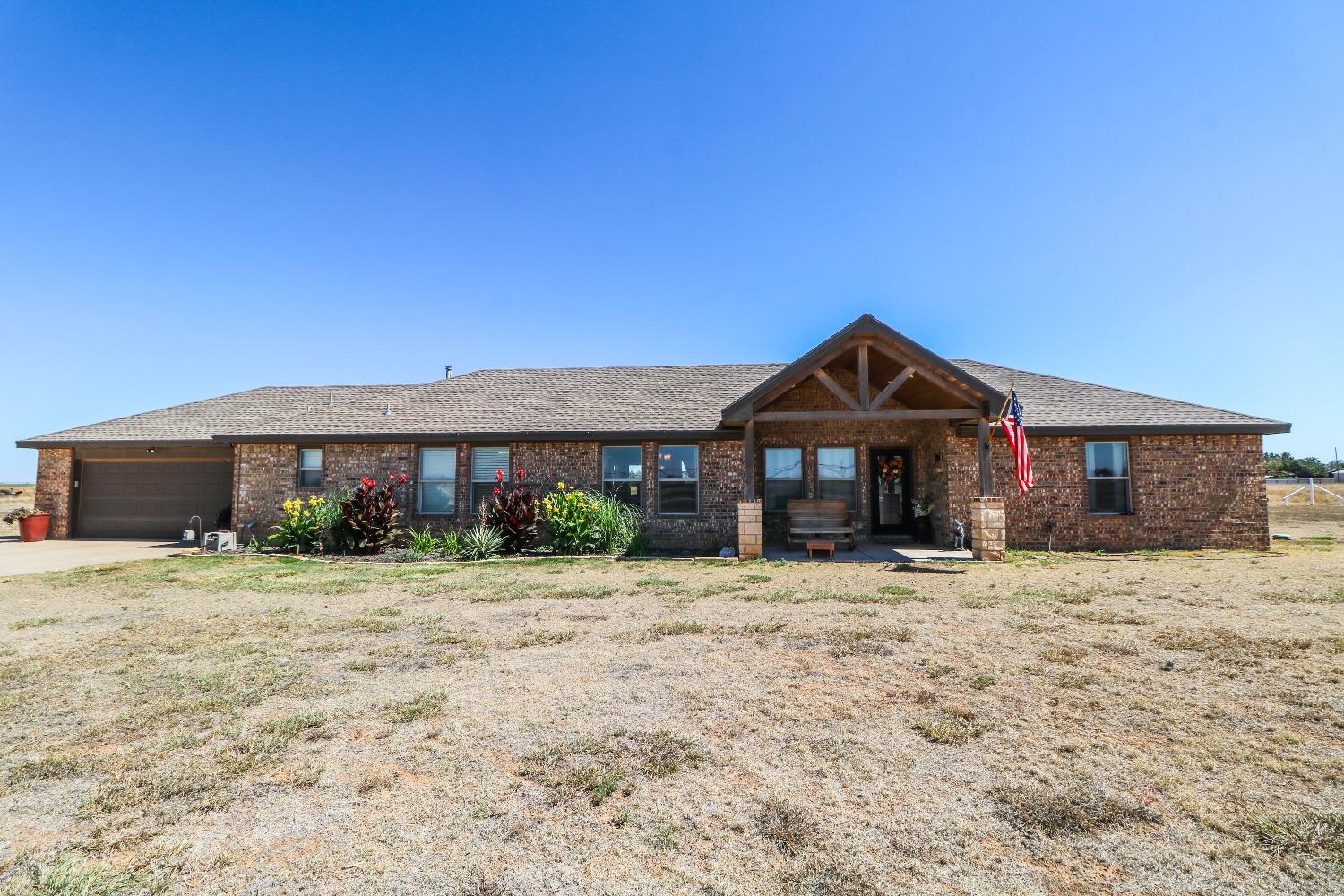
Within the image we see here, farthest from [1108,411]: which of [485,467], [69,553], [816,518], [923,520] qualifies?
[69,553]

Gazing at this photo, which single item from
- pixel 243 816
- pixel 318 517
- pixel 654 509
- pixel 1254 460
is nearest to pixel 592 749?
pixel 243 816

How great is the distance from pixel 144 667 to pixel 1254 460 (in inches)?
731

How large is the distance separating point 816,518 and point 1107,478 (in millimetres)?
6353

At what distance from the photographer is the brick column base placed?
12117 millimetres

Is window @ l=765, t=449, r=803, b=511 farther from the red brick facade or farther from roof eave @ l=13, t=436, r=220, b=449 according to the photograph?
roof eave @ l=13, t=436, r=220, b=449

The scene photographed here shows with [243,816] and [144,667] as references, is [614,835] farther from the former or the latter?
[144,667]

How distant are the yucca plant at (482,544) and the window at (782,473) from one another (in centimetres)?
618

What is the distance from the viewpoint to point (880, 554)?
12445 millimetres

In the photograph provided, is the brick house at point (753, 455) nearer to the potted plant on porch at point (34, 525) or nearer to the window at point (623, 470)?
the window at point (623, 470)

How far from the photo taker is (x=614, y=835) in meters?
2.68

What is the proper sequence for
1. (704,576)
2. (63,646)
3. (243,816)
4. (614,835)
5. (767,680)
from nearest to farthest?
(614,835) < (243,816) < (767,680) < (63,646) < (704,576)

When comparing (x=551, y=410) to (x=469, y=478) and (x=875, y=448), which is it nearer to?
(x=469, y=478)

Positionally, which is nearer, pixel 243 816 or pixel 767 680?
pixel 243 816

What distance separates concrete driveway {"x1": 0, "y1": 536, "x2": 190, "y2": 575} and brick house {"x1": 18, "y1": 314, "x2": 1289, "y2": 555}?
121 centimetres
